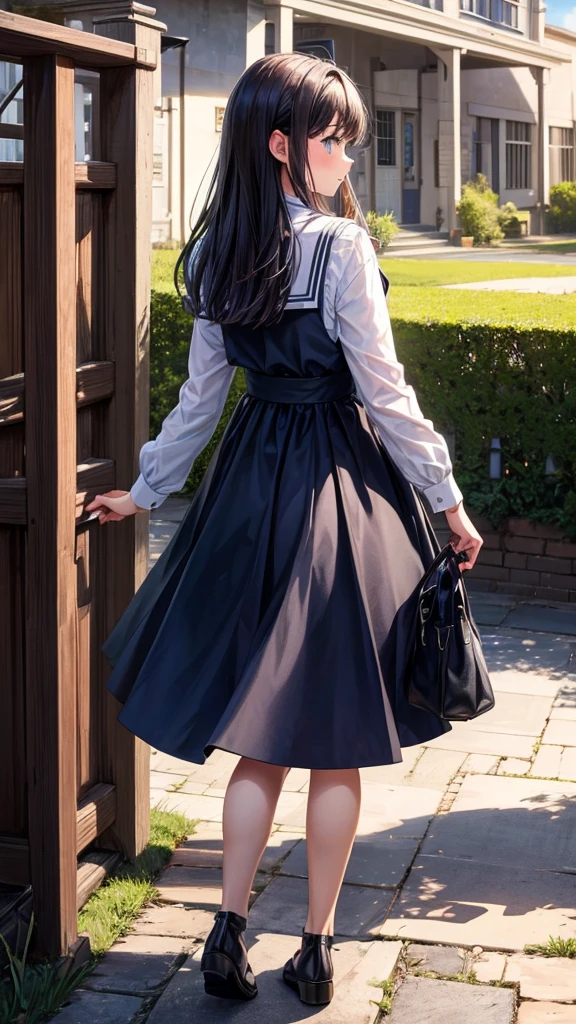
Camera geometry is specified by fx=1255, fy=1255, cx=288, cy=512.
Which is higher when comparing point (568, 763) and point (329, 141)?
point (329, 141)

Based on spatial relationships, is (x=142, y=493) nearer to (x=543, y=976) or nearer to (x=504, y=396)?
(x=543, y=976)

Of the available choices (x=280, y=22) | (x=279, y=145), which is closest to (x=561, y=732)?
(x=279, y=145)

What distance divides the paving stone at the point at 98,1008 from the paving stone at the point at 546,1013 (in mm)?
789

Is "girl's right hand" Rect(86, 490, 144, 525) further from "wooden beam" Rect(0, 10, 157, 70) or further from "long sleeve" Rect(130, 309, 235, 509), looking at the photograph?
"wooden beam" Rect(0, 10, 157, 70)

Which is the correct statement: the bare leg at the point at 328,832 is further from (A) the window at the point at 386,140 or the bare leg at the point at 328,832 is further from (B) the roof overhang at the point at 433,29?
(A) the window at the point at 386,140

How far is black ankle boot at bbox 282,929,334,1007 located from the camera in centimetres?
258

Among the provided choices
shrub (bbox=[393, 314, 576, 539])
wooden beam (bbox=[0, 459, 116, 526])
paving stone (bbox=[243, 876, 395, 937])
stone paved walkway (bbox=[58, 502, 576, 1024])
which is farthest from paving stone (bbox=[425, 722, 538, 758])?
shrub (bbox=[393, 314, 576, 539])

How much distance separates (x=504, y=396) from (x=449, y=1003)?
12.8 ft

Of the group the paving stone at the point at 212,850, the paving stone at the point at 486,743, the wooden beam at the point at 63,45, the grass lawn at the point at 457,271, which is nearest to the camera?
the wooden beam at the point at 63,45

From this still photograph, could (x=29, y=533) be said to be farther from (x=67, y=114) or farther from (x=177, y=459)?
(x=67, y=114)

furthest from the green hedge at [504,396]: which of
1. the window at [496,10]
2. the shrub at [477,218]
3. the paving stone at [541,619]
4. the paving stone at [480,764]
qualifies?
the window at [496,10]

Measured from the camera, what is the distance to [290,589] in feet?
8.23

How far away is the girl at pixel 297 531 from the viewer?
249 centimetres

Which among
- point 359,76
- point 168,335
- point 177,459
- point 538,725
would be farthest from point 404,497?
point 359,76
